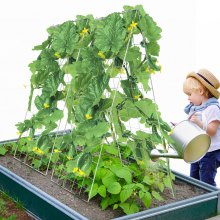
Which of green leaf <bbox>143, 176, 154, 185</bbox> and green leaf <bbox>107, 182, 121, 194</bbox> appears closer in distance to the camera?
green leaf <bbox>107, 182, 121, 194</bbox>

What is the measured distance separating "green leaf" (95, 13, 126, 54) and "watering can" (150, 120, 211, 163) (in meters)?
0.80

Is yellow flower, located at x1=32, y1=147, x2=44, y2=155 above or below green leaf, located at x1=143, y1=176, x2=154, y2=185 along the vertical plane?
below

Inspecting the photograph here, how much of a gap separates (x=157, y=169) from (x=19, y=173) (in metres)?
1.26

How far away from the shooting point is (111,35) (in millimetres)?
4535

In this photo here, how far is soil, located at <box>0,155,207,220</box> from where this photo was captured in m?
4.39

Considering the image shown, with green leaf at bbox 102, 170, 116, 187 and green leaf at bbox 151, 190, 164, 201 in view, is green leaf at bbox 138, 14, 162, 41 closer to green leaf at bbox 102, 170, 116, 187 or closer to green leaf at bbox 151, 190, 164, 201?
green leaf at bbox 102, 170, 116, 187

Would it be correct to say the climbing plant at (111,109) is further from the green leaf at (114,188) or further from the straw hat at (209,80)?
the straw hat at (209,80)

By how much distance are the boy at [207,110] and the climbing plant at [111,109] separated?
1.92ft

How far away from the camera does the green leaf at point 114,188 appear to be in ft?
14.4

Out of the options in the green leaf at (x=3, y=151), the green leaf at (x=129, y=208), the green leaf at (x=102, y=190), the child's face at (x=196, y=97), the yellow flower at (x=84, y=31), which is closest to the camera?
the green leaf at (x=129, y=208)

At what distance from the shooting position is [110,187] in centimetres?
445

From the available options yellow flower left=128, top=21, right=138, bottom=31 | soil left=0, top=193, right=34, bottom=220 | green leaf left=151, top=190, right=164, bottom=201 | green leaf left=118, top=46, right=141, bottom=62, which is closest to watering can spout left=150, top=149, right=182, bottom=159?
green leaf left=151, top=190, right=164, bottom=201

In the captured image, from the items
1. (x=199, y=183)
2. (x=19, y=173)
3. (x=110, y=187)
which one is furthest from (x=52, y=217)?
(x=199, y=183)

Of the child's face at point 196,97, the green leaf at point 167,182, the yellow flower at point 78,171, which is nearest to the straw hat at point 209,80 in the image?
the child's face at point 196,97
